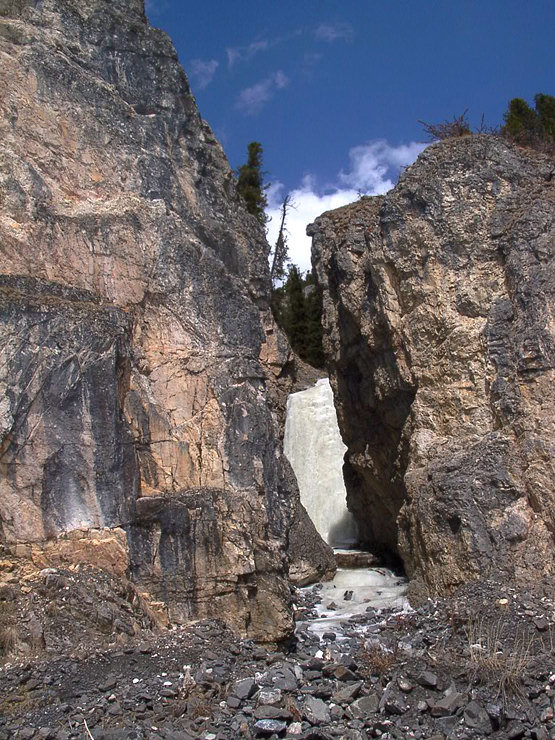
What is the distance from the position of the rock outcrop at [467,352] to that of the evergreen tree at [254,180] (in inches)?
695

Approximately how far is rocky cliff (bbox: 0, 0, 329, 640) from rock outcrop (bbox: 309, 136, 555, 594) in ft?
9.72

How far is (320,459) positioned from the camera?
2398cm

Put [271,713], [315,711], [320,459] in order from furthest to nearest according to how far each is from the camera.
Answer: [320,459] → [315,711] → [271,713]

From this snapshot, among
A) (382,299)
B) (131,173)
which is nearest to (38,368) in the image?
(131,173)

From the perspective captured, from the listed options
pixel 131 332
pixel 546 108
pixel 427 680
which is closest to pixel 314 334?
pixel 546 108

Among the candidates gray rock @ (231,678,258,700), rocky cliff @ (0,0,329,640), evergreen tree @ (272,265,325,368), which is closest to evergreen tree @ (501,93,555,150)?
rocky cliff @ (0,0,329,640)

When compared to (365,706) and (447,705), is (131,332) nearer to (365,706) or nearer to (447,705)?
(365,706)

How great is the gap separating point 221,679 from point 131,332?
4668mm

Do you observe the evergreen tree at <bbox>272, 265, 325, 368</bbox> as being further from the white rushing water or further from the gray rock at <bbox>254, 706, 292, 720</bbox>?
the gray rock at <bbox>254, 706, 292, 720</bbox>

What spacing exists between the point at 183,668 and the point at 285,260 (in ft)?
104

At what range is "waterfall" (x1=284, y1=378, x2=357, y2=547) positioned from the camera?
874 inches

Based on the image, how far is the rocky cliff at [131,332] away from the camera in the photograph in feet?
29.7

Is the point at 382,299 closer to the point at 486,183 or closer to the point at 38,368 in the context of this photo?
the point at 486,183

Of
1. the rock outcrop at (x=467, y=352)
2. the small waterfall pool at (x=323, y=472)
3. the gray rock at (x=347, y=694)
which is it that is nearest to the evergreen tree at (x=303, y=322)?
the small waterfall pool at (x=323, y=472)
